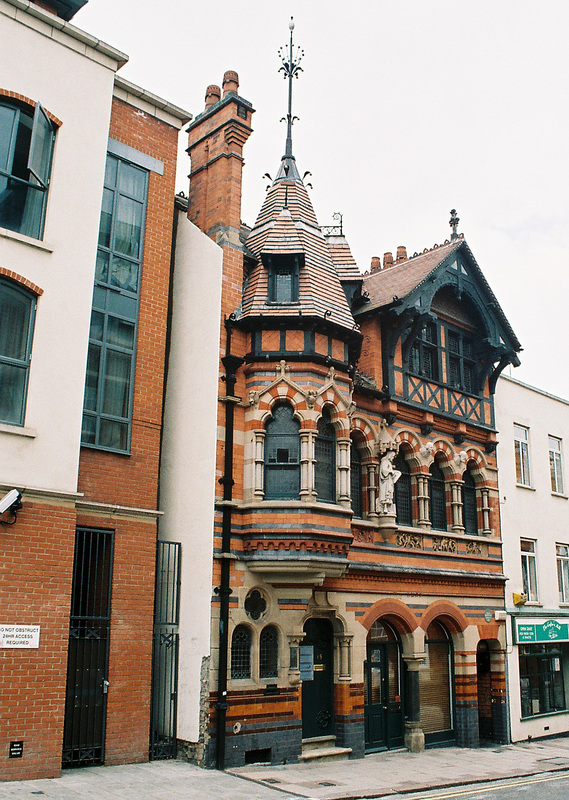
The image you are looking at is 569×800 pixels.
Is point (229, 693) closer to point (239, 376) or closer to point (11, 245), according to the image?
point (239, 376)

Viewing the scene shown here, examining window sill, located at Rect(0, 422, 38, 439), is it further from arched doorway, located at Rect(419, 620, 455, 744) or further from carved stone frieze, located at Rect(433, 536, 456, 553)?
arched doorway, located at Rect(419, 620, 455, 744)

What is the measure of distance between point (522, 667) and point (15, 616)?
14927 millimetres

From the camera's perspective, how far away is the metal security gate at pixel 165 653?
13.9m

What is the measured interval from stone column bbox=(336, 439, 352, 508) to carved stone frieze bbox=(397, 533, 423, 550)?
2867 mm

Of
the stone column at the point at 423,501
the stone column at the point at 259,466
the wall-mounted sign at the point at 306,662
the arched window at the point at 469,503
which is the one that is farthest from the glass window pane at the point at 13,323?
the arched window at the point at 469,503

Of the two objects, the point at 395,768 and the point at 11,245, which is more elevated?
the point at 11,245

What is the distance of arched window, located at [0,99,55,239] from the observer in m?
12.6

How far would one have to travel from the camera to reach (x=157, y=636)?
14406 millimetres

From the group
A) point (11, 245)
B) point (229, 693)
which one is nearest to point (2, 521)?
point (11, 245)

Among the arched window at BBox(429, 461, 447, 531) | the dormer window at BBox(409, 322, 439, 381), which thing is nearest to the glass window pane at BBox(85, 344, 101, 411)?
the dormer window at BBox(409, 322, 439, 381)

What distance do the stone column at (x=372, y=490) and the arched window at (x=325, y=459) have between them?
2027 mm

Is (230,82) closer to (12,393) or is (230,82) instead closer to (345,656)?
(12,393)

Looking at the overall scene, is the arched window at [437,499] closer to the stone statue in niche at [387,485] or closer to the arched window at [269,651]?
the stone statue in niche at [387,485]

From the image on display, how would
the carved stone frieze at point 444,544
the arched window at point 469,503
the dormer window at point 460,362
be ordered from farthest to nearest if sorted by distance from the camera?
the dormer window at point 460,362 < the arched window at point 469,503 < the carved stone frieze at point 444,544
